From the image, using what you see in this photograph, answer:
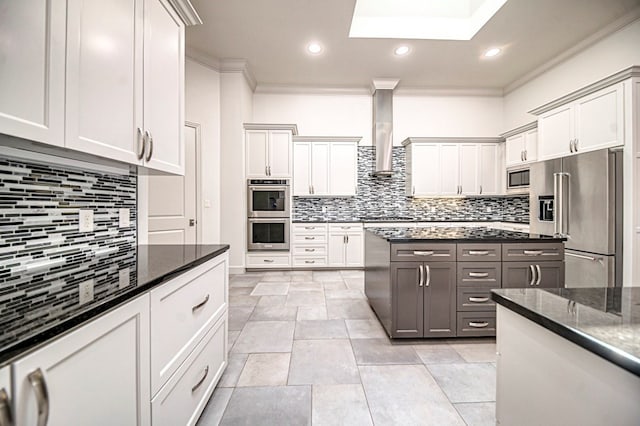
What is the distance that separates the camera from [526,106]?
4.84m

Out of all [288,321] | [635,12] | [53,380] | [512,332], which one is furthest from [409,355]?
[635,12]

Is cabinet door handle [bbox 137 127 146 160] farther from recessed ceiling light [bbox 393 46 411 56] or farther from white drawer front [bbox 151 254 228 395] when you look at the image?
recessed ceiling light [bbox 393 46 411 56]

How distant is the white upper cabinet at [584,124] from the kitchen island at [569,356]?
3290 mm

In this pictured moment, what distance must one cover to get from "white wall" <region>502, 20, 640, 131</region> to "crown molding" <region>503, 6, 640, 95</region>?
0.14 feet

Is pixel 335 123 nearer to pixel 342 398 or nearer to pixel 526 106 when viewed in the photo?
pixel 526 106

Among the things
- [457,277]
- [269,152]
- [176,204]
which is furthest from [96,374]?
[269,152]

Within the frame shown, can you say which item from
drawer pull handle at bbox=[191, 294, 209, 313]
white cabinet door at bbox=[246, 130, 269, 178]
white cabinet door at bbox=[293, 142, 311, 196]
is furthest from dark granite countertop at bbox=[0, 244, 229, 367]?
white cabinet door at bbox=[293, 142, 311, 196]

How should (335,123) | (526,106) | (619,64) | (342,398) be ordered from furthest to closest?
(335,123) → (526,106) → (619,64) → (342,398)

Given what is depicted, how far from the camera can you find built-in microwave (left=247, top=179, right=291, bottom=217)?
14.8 feet

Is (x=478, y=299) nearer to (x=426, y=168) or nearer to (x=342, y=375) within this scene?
(x=342, y=375)

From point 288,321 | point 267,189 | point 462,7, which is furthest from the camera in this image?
point 267,189

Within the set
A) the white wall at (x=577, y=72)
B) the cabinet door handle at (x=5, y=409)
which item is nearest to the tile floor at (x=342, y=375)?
the cabinet door handle at (x=5, y=409)

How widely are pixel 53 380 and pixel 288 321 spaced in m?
2.18

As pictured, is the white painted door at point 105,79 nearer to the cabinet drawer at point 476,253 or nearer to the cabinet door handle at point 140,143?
the cabinet door handle at point 140,143
